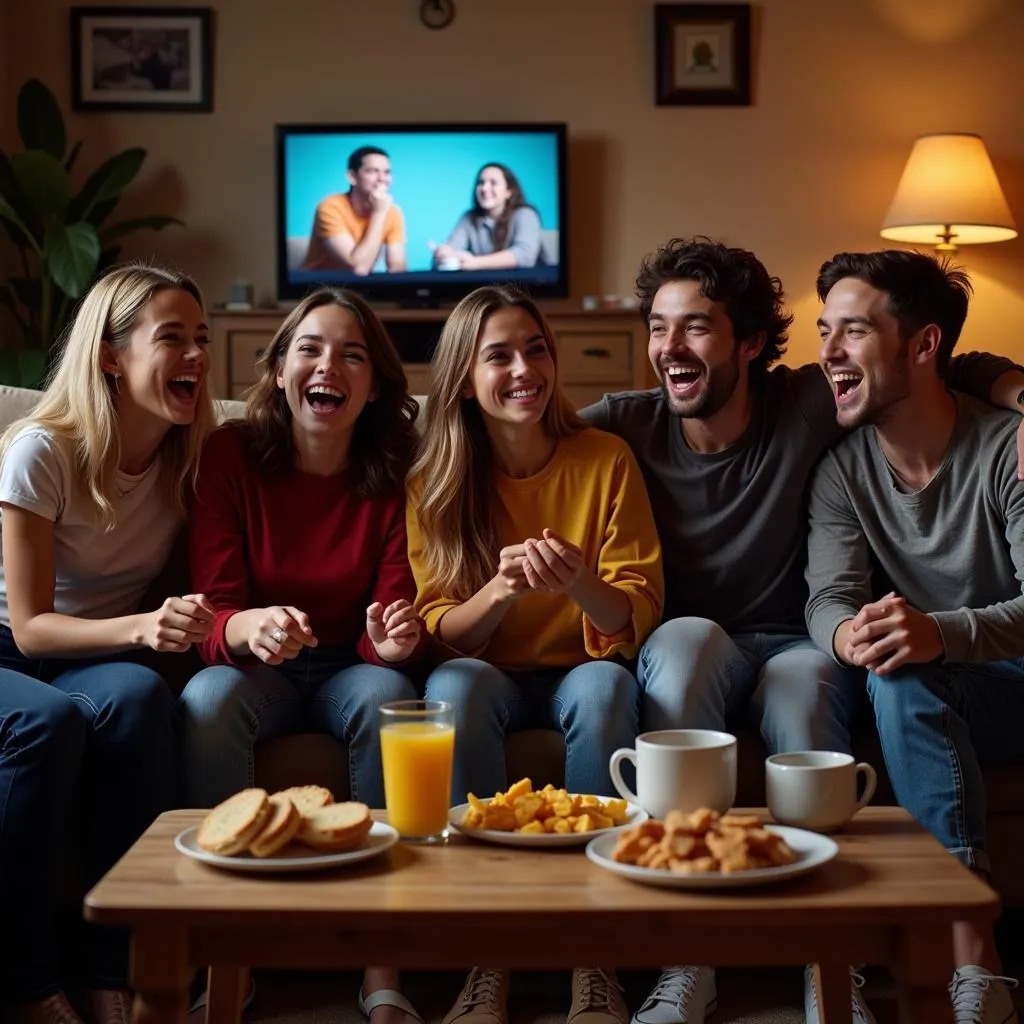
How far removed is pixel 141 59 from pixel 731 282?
12.4 ft

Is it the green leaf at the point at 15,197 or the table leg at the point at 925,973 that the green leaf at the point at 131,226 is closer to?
the green leaf at the point at 15,197

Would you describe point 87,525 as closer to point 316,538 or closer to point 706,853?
point 316,538

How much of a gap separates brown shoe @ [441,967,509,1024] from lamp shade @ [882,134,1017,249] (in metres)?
3.90

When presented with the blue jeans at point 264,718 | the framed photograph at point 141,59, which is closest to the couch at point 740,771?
the blue jeans at point 264,718

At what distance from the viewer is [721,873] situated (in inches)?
46.9

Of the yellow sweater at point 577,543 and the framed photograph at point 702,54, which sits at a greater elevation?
the framed photograph at point 702,54

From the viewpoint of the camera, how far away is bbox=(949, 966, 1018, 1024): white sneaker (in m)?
1.68

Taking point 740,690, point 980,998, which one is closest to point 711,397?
point 740,690

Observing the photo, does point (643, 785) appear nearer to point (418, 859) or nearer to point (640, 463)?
point (418, 859)

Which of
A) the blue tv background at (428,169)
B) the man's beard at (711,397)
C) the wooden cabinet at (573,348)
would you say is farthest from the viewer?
the blue tv background at (428,169)

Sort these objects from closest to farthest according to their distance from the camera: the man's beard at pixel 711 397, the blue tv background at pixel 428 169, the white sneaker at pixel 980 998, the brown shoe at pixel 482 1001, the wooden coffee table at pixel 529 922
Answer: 1. the wooden coffee table at pixel 529 922
2. the white sneaker at pixel 980 998
3. the brown shoe at pixel 482 1001
4. the man's beard at pixel 711 397
5. the blue tv background at pixel 428 169

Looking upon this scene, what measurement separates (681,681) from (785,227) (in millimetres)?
3893

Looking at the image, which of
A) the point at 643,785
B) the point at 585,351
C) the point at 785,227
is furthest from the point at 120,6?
the point at 643,785

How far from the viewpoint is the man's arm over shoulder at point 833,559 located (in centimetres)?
209
